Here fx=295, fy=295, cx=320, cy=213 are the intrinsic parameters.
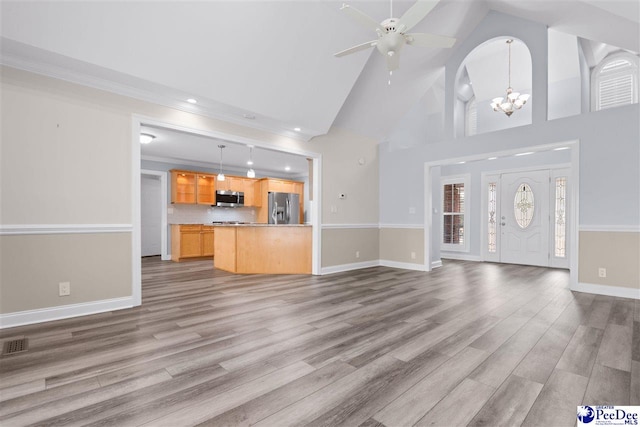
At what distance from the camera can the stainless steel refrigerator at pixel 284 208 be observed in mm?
9445

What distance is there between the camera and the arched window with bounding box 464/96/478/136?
7755mm

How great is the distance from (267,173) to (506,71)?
288 inches

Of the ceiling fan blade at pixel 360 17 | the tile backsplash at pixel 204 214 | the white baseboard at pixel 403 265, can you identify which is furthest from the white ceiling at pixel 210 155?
the ceiling fan blade at pixel 360 17

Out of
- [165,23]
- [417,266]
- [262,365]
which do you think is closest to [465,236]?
[417,266]

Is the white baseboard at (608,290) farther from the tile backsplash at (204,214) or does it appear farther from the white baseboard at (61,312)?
the tile backsplash at (204,214)

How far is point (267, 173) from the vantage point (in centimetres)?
1027

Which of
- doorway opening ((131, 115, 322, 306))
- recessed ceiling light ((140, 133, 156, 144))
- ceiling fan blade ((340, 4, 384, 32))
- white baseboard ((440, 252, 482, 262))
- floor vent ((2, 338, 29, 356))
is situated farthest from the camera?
white baseboard ((440, 252, 482, 262))

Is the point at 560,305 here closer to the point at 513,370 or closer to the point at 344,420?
the point at 513,370

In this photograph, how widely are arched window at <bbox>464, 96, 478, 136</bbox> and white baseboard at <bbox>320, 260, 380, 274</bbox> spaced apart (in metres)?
4.53

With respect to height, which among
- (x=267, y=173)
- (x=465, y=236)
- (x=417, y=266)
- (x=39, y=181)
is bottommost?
(x=417, y=266)

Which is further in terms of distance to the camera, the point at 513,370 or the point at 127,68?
the point at 127,68

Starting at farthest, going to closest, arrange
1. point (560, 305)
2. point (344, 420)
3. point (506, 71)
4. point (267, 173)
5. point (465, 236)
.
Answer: point (267, 173)
point (465, 236)
point (506, 71)
point (560, 305)
point (344, 420)

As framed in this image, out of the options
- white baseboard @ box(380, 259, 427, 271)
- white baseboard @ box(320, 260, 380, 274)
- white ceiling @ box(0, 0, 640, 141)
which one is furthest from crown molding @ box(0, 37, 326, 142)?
white baseboard @ box(380, 259, 427, 271)

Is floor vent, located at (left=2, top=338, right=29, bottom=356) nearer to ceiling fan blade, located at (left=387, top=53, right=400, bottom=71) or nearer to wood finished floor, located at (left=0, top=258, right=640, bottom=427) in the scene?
wood finished floor, located at (left=0, top=258, right=640, bottom=427)
